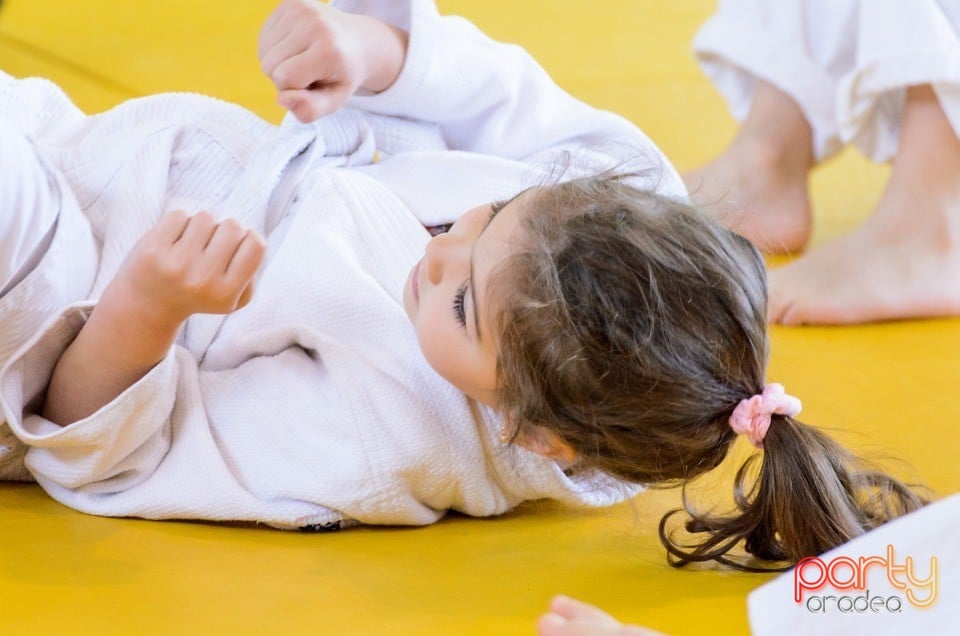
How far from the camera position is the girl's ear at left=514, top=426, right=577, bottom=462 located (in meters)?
0.87

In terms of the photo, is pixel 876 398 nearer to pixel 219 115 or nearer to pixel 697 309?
pixel 697 309

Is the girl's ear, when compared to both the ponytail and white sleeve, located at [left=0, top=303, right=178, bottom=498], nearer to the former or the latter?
the ponytail

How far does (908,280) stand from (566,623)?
32.9 inches

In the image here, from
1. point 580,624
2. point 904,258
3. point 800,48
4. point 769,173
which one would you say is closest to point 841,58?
point 800,48

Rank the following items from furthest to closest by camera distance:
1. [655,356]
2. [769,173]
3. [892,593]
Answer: [769,173]
[655,356]
[892,593]

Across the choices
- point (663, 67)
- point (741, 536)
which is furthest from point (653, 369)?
point (663, 67)

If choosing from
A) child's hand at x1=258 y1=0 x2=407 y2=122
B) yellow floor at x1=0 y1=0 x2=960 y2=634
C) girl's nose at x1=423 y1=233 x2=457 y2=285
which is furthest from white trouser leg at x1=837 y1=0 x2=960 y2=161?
girl's nose at x1=423 y1=233 x2=457 y2=285

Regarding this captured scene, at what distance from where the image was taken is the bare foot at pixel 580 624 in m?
0.66

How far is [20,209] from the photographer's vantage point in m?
0.98

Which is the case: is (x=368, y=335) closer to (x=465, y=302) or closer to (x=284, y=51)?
(x=465, y=302)

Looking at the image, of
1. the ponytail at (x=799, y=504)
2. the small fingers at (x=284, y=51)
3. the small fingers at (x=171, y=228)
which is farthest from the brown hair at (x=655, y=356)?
the small fingers at (x=284, y=51)

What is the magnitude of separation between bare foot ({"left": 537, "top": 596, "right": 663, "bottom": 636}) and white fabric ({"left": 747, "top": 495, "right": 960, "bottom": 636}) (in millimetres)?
72

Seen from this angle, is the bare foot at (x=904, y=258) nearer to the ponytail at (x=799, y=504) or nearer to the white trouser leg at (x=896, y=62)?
the white trouser leg at (x=896, y=62)

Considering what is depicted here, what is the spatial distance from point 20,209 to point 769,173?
3.07 feet
